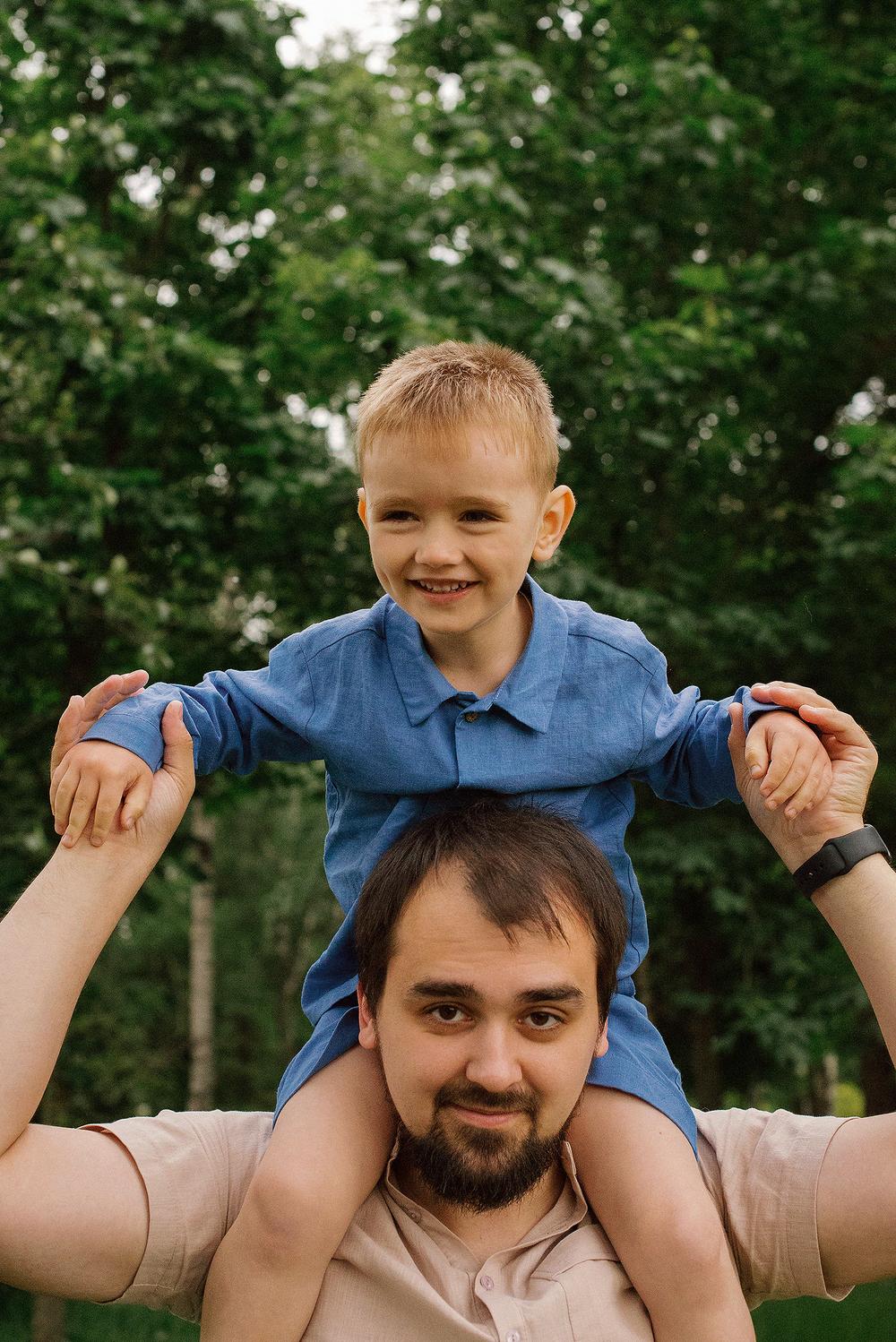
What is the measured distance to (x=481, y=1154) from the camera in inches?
→ 83.9

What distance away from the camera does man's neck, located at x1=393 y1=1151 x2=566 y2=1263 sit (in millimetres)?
2289

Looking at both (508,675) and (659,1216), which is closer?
(659,1216)

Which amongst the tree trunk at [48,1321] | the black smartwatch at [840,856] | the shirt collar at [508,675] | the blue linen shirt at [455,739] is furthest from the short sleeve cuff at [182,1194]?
the tree trunk at [48,1321]

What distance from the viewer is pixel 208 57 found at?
7477 millimetres

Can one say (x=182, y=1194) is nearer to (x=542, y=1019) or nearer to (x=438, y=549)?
(x=542, y=1019)

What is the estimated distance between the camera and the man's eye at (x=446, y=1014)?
2125 mm

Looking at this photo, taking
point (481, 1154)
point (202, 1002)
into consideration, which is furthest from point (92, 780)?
point (202, 1002)

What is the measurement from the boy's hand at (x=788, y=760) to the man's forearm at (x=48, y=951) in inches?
37.4

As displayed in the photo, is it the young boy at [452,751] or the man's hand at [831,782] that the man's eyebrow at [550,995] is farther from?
the man's hand at [831,782]

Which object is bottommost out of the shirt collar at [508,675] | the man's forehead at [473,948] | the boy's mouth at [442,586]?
the man's forehead at [473,948]

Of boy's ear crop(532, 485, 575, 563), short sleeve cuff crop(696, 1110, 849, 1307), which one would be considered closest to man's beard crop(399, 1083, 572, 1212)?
short sleeve cuff crop(696, 1110, 849, 1307)

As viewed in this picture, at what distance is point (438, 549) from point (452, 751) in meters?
0.34

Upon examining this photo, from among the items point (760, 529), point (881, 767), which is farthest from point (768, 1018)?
point (760, 529)

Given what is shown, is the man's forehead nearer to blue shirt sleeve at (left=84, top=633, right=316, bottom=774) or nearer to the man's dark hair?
the man's dark hair
